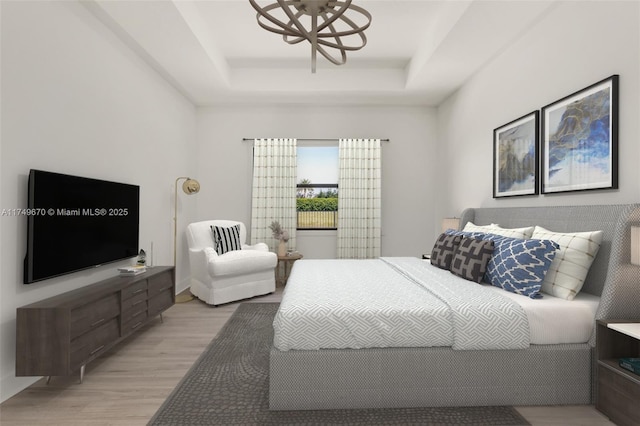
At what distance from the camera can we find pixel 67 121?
2539 millimetres

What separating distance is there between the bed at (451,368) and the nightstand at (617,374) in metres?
0.06

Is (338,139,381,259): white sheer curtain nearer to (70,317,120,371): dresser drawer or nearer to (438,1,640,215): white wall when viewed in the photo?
(438,1,640,215): white wall

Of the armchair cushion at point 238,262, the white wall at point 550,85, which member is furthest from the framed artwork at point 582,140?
the armchair cushion at point 238,262

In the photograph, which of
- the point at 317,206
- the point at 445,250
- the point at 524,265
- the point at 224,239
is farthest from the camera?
the point at 317,206

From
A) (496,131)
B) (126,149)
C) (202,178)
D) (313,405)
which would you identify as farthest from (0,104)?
(496,131)

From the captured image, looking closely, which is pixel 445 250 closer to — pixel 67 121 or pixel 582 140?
pixel 582 140

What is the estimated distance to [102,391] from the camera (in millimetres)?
2086

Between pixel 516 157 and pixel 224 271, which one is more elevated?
pixel 516 157

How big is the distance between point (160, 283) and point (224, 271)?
789 mm

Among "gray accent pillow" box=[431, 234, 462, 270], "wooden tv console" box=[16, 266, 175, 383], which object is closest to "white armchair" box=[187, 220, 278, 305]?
"wooden tv console" box=[16, 266, 175, 383]

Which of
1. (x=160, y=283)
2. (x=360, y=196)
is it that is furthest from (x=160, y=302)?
(x=360, y=196)

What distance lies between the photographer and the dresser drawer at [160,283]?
120 inches

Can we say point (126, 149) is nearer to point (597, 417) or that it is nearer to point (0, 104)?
point (0, 104)

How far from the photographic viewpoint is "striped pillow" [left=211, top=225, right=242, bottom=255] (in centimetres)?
432
